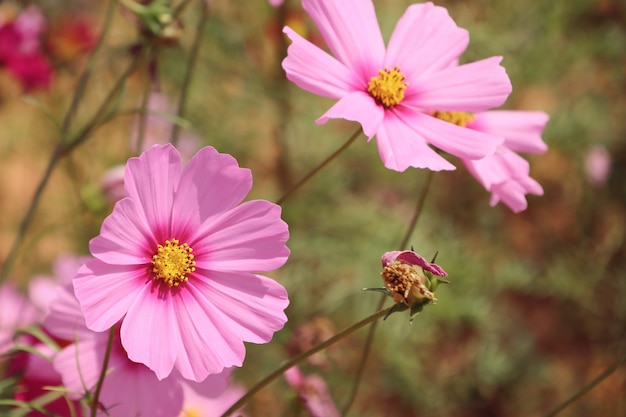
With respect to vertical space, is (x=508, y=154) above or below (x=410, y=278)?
above

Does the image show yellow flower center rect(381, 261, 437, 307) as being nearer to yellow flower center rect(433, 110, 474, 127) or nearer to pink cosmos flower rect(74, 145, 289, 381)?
pink cosmos flower rect(74, 145, 289, 381)

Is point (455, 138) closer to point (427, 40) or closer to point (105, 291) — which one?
point (427, 40)

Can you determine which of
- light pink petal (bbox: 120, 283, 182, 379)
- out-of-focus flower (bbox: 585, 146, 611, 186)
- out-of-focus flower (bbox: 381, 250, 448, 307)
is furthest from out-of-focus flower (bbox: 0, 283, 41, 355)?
out-of-focus flower (bbox: 585, 146, 611, 186)

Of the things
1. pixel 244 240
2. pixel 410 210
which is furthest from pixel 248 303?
pixel 410 210

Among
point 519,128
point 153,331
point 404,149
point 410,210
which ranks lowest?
point 153,331

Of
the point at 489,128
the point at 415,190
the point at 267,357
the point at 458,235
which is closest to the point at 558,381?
the point at 458,235

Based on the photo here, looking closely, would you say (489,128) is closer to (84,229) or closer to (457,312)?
(457,312)

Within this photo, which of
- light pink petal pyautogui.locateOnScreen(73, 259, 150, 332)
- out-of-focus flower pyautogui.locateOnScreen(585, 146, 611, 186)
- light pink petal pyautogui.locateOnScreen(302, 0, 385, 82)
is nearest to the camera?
light pink petal pyautogui.locateOnScreen(73, 259, 150, 332)

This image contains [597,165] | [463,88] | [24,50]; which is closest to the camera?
[463,88]
